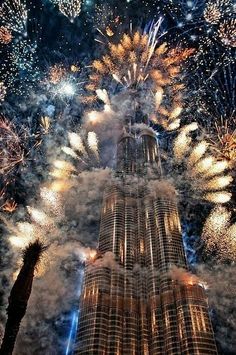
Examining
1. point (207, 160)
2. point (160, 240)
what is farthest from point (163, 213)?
point (207, 160)

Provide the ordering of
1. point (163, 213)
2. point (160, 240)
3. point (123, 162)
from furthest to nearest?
point (123, 162), point (163, 213), point (160, 240)

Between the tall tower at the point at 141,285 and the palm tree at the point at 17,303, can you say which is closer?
the palm tree at the point at 17,303

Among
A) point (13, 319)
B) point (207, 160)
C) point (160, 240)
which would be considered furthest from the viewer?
point (160, 240)

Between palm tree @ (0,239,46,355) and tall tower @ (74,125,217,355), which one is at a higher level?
tall tower @ (74,125,217,355)

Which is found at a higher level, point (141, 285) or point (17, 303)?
point (141, 285)

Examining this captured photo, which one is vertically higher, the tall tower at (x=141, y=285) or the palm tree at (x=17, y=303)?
the tall tower at (x=141, y=285)

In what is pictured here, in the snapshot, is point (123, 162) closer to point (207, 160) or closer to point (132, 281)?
point (132, 281)

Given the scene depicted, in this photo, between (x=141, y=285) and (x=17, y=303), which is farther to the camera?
(x=141, y=285)

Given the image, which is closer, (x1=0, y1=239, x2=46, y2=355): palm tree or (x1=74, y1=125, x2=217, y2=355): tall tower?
(x1=0, y1=239, x2=46, y2=355): palm tree
